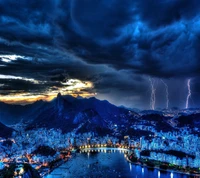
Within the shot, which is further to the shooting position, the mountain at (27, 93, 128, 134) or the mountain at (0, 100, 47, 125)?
the mountain at (0, 100, 47, 125)

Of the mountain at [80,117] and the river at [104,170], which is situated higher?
the mountain at [80,117]

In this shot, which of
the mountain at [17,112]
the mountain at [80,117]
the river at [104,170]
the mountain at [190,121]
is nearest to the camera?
the river at [104,170]

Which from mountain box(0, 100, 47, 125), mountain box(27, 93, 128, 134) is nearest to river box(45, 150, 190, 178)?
mountain box(27, 93, 128, 134)

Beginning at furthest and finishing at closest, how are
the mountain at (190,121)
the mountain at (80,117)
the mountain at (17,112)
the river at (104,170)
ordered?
the mountain at (17,112) < the mountain at (80,117) < the mountain at (190,121) < the river at (104,170)

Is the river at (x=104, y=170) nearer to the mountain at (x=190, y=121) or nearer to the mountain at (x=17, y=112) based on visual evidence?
the mountain at (x=190, y=121)

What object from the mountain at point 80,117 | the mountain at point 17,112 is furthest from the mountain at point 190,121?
the mountain at point 17,112

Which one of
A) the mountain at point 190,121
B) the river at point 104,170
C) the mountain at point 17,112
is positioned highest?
the mountain at point 17,112

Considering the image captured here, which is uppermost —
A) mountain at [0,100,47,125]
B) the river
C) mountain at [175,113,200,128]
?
mountain at [0,100,47,125]

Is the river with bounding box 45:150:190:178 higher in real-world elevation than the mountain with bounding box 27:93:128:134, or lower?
lower

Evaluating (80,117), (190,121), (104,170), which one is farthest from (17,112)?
(104,170)

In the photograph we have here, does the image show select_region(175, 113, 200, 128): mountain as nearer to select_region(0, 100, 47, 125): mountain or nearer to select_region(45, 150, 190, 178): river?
select_region(45, 150, 190, 178): river

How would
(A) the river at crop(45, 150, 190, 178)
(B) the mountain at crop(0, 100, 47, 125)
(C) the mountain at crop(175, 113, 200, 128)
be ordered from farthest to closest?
(B) the mountain at crop(0, 100, 47, 125), (C) the mountain at crop(175, 113, 200, 128), (A) the river at crop(45, 150, 190, 178)

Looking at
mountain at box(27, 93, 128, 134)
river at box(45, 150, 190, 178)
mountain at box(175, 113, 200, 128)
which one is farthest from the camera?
mountain at box(27, 93, 128, 134)
